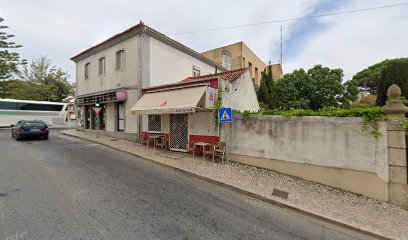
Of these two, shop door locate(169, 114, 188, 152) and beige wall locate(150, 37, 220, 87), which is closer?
shop door locate(169, 114, 188, 152)

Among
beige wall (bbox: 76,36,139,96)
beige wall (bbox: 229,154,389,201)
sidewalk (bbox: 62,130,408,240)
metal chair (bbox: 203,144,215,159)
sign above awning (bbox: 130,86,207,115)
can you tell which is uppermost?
beige wall (bbox: 76,36,139,96)

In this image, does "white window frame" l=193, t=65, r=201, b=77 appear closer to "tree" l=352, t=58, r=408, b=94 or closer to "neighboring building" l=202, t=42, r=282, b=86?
"neighboring building" l=202, t=42, r=282, b=86

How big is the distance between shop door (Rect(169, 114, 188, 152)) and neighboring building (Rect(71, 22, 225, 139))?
2854 millimetres

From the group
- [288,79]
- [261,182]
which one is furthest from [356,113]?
[288,79]

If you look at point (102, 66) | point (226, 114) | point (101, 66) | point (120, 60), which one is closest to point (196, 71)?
point (120, 60)

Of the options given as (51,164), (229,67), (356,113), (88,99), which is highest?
(229,67)

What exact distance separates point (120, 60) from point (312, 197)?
1365cm

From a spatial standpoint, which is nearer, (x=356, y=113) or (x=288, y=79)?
(x=356, y=113)

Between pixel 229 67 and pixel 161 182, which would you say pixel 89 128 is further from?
pixel 229 67

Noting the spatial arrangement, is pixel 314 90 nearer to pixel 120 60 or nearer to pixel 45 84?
pixel 120 60

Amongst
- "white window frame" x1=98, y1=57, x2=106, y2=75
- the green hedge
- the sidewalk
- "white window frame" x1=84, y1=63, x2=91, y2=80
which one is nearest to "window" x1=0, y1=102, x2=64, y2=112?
"white window frame" x1=84, y1=63, x2=91, y2=80

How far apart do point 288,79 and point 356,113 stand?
1316 cm

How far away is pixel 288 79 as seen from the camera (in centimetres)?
1781

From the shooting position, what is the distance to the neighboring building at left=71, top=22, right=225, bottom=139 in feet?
39.3
